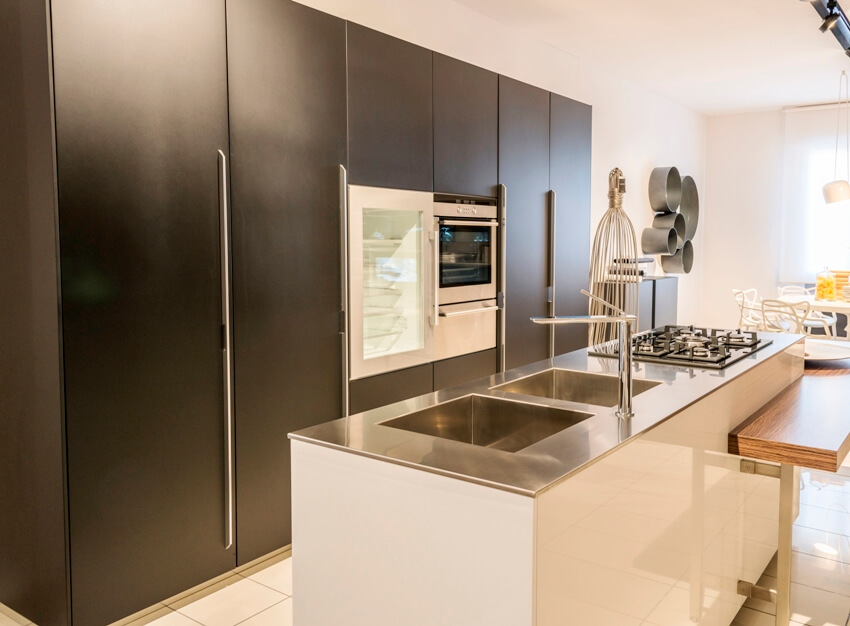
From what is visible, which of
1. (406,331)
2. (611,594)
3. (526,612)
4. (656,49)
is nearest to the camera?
(526,612)

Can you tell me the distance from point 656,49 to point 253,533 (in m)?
4.67

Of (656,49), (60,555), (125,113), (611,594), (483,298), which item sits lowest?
(60,555)

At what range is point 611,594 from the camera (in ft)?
5.17

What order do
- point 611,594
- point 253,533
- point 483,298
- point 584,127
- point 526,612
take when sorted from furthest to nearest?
point 584,127 → point 483,298 → point 253,533 → point 611,594 → point 526,612

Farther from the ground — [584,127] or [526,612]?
[584,127]

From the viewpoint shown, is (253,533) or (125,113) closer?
(125,113)

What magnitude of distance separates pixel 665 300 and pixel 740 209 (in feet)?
10.2

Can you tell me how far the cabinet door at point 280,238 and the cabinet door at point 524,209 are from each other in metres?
1.42

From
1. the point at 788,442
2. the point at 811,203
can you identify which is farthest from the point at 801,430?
the point at 811,203

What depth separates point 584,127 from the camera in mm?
5055

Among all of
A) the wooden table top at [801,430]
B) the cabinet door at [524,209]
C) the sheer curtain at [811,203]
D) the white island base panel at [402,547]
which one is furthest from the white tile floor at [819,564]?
the sheer curtain at [811,203]

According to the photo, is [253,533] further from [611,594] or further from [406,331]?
[611,594]

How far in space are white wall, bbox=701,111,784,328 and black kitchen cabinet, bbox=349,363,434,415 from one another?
5.99m

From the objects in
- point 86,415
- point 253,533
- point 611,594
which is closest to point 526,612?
point 611,594
